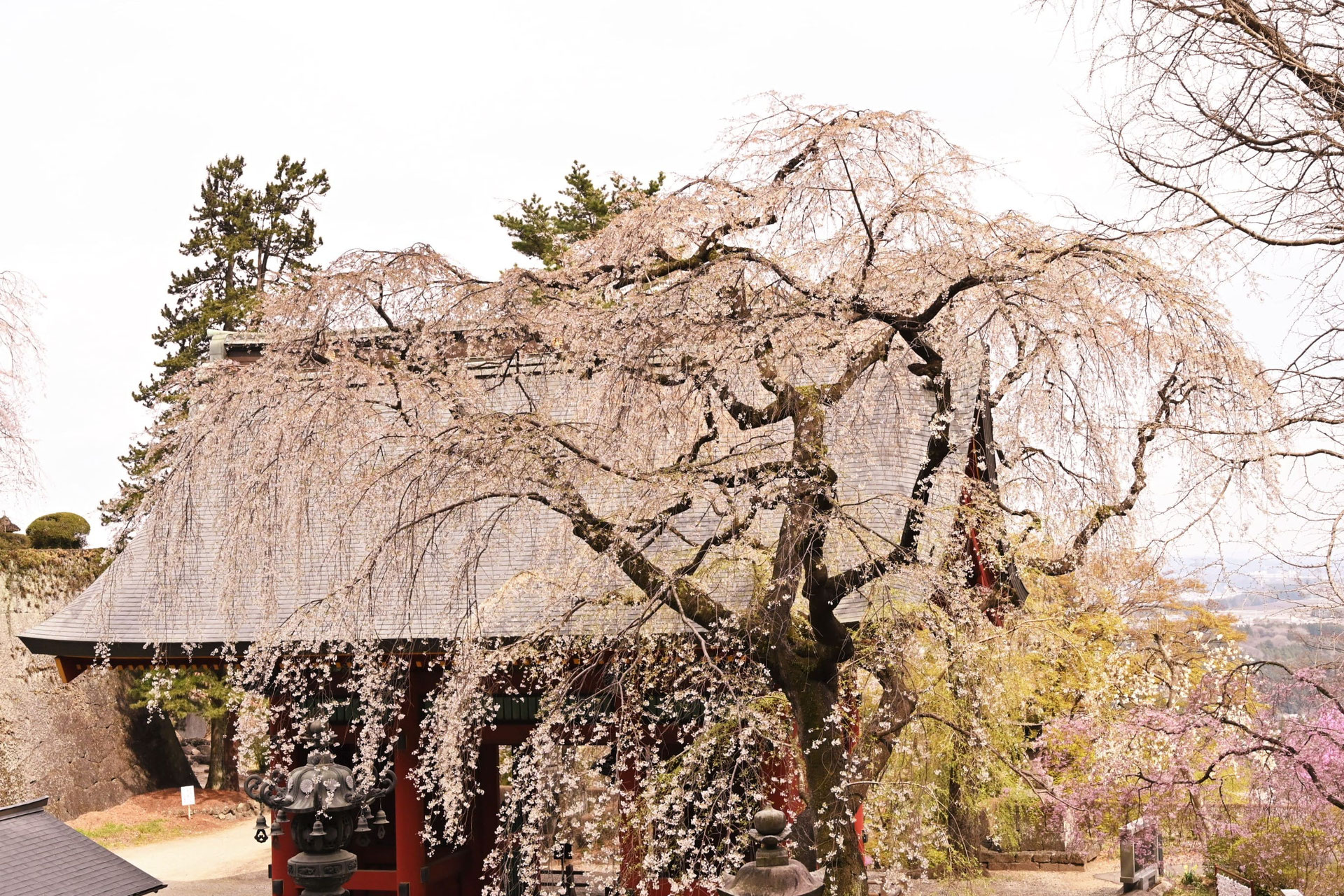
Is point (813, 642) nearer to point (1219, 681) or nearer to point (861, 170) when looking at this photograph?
point (861, 170)

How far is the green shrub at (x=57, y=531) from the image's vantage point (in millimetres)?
20828

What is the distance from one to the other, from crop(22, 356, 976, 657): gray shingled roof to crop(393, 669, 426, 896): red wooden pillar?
1.04 m

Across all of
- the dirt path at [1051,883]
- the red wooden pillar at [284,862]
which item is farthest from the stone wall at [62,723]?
the dirt path at [1051,883]

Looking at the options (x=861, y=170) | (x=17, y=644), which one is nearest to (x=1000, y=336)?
(x=861, y=170)

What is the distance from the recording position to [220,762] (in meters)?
21.3

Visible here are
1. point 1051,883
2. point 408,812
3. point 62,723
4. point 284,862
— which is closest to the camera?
point 408,812

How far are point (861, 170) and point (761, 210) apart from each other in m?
0.60

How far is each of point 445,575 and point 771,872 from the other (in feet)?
18.9

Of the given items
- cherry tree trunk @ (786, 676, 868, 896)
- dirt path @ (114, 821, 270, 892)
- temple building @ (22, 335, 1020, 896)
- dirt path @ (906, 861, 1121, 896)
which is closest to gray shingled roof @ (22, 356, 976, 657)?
temple building @ (22, 335, 1020, 896)

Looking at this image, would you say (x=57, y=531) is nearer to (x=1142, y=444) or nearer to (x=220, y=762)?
(x=220, y=762)

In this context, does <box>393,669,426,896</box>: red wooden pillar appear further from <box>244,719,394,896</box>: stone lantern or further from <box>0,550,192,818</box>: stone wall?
<box>0,550,192,818</box>: stone wall

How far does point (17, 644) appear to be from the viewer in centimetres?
1875

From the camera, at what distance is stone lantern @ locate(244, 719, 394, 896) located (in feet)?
17.0

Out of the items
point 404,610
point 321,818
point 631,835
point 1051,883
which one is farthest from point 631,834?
point 1051,883
